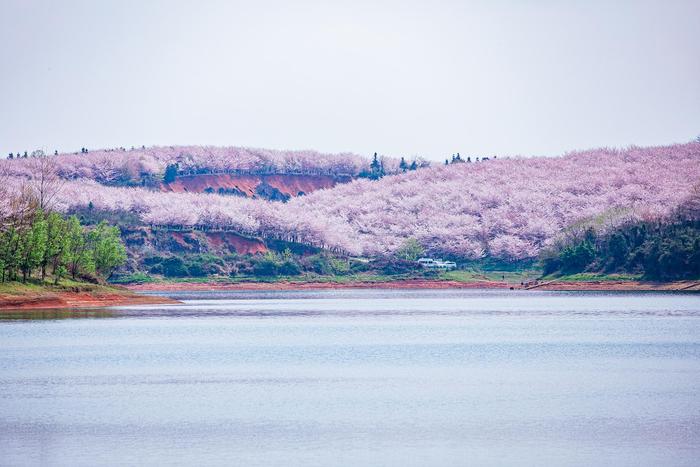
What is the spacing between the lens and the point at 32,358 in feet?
169

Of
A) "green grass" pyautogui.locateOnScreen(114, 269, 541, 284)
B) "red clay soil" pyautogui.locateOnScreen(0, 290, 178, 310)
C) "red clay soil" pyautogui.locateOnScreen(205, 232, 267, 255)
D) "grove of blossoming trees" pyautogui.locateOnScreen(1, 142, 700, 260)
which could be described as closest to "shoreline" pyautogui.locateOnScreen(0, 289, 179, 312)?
"red clay soil" pyautogui.locateOnScreen(0, 290, 178, 310)

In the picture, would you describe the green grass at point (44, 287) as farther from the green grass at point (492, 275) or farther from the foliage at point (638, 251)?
the green grass at point (492, 275)

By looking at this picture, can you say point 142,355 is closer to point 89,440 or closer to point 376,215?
point 89,440

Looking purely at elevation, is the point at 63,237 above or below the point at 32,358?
Answer: above

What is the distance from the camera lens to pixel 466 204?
17075cm

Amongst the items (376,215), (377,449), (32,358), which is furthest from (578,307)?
(376,215)

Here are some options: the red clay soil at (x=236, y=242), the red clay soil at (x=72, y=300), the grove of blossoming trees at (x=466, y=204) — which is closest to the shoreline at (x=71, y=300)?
the red clay soil at (x=72, y=300)

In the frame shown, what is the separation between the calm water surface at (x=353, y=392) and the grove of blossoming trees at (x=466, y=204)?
84.0 meters

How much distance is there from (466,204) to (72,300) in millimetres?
88688

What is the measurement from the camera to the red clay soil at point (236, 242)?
541 ft

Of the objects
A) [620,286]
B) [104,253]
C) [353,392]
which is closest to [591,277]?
[620,286]

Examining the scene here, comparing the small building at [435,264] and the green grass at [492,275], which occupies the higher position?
the small building at [435,264]

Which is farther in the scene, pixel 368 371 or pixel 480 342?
pixel 480 342

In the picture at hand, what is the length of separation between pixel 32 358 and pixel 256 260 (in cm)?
10288
